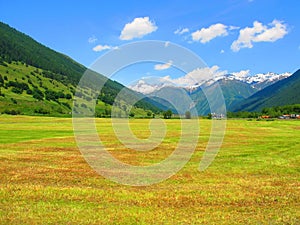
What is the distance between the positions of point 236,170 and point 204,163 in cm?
472

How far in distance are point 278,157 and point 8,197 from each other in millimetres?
30661

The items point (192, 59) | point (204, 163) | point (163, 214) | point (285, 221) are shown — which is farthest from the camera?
point (204, 163)

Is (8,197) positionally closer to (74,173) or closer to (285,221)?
(74,173)

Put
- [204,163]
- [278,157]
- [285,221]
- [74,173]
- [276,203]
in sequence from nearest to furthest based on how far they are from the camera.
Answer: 1. [285,221]
2. [276,203]
3. [74,173]
4. [204,163]
5. [278,157]

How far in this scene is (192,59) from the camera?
1212 inches

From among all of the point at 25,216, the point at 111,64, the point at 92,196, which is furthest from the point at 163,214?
the point at 111,64

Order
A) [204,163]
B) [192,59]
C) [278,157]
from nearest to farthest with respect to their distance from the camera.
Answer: [192,59]
[204,163]
[278,157]

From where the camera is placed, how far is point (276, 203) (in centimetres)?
1958

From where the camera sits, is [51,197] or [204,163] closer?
[51,197]

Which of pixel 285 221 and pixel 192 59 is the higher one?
pixel 192 59

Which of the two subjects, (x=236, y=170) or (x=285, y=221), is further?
(x=236, y=170)

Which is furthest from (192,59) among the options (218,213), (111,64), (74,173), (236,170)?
(218,213)

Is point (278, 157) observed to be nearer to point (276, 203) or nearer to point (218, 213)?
point (276, 203)

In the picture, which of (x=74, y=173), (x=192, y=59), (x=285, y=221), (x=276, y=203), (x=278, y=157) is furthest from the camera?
(x=278, y=157)
